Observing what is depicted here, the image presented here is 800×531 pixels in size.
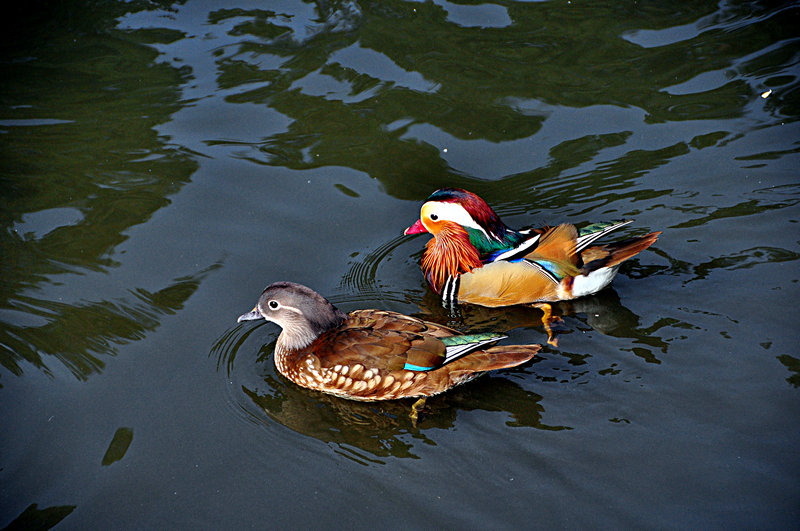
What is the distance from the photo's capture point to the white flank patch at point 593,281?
580 cm

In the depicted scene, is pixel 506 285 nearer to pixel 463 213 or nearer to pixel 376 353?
A: pixel 463 213

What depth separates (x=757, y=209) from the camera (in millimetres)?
6500

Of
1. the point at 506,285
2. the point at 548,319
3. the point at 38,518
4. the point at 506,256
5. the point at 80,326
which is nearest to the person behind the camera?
the point at 38,518

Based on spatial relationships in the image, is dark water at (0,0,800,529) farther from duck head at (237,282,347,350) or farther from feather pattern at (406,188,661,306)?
duck head at (237,282,347,350)

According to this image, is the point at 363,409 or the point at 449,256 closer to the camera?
the point at 363,409

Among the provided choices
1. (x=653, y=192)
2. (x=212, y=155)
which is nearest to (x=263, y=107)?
(x=212, y=155)

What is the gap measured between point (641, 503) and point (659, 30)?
21.3 feet

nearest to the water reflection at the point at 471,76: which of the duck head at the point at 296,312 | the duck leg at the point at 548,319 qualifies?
the duck leg at the point at 548,319

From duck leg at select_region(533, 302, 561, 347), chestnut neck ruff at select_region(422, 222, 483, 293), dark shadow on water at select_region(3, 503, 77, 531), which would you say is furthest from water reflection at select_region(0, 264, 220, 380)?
duck leg at select_region(533, 302, 561, 347)

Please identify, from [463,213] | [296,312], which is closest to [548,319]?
[463,213]

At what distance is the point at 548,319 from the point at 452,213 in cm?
117

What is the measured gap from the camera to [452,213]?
243 inches

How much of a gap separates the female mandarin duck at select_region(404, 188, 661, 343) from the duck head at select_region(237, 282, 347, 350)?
1.17 m

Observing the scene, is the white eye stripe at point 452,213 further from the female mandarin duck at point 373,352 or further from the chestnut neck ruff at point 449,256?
the female mandarin duck at point 373,352
